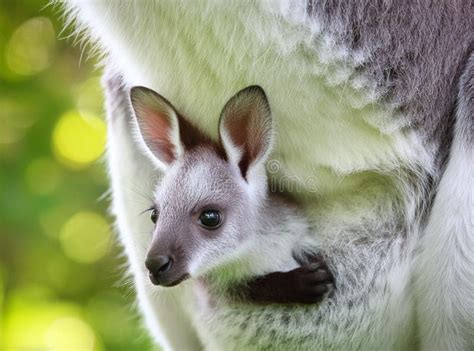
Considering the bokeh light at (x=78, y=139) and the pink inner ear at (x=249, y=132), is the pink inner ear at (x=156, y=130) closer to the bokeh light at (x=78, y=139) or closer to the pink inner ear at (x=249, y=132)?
the pink inner ear at (x=249, y=132)

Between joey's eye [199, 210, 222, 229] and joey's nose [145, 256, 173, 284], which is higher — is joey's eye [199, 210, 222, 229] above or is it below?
above

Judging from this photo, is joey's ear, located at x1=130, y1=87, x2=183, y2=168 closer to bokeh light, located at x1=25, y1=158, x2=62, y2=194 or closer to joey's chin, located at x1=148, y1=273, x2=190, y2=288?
joey's chin, located at x1=148, y1=273, x2=190, y2=288

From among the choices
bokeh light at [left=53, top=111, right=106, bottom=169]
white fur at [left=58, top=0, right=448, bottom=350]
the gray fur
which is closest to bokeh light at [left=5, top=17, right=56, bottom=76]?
bokeh light at [left=53, top=111, right=106, bottom=169]

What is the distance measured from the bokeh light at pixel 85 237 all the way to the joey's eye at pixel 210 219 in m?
2.93

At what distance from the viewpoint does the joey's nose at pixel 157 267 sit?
208cm

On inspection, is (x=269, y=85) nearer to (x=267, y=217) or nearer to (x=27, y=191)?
(x=267, y=217)

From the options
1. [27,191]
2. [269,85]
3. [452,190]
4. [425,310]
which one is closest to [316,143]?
[269,85]

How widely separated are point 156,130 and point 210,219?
278 mm

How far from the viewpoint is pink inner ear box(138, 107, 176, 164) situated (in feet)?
7.66

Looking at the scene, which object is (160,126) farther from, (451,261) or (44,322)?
(44,322)

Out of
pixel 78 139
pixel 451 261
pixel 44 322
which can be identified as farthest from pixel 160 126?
pixel 44 322

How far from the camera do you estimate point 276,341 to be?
258cm

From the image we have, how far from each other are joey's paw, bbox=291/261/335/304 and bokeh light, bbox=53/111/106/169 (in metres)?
2.82

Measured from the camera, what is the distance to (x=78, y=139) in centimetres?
543
